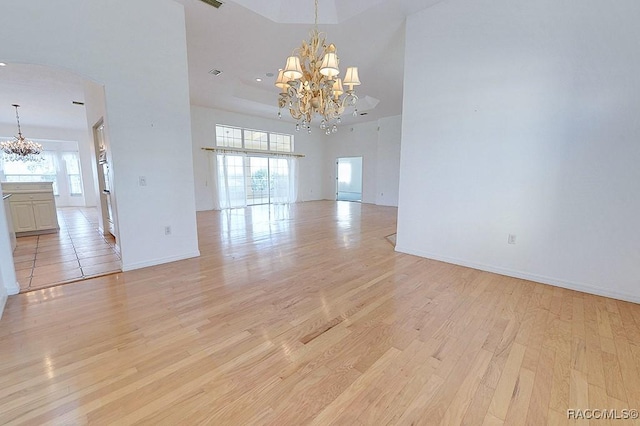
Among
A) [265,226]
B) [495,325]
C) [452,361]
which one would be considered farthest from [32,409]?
[265,226]

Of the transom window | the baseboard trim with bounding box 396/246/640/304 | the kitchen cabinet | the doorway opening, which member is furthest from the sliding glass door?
the baseboard trim with bounding box 396/246/640/304

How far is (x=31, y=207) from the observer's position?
489cm

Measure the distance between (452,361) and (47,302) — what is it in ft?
10.9

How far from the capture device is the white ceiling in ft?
11.4

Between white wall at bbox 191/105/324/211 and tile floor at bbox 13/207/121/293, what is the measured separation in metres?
3.17

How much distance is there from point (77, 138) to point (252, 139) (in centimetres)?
617

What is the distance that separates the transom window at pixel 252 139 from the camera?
27.7 ft

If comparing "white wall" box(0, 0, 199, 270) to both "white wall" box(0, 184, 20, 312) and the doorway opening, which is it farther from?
the doorway opening

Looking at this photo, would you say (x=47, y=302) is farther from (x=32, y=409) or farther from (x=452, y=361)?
(x=452, y=361)

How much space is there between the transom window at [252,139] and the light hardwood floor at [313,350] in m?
6.26

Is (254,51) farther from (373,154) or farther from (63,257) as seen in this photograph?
(373,154)

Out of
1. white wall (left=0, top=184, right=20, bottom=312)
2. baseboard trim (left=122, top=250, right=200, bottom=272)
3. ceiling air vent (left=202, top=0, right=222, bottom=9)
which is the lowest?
baseboard trim (left=122, top=250, right=200, bottom=272)

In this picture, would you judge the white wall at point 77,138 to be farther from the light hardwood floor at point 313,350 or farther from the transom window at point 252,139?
the light hardwood floor at point 313,350

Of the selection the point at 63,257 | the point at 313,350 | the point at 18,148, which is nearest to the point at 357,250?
the point at 313,350
